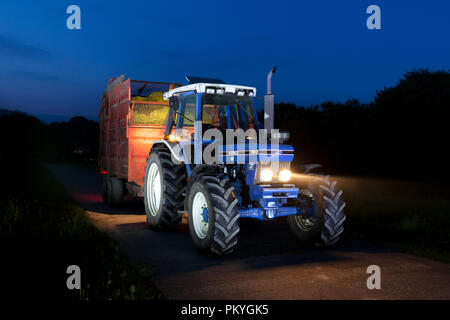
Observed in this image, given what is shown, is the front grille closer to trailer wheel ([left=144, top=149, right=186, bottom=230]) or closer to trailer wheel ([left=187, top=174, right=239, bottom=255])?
trailer wheel ([left=187, top=174, right=239, bottom=255])

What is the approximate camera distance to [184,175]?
880 centimetres

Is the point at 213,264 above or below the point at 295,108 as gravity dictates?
below

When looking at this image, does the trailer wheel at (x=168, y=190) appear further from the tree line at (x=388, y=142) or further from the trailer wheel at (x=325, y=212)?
the tree line at (x=388, y=142)

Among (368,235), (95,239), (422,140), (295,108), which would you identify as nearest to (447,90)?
(422,140)

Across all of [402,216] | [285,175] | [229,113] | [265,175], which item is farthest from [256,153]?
[402,216]

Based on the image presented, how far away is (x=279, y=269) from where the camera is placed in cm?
629

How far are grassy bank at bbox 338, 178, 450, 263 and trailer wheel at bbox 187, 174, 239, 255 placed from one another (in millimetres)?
3266

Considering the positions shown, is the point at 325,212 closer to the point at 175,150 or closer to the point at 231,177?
the point at 231,177

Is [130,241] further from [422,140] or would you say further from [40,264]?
[422,140]

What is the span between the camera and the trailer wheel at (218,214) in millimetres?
6559

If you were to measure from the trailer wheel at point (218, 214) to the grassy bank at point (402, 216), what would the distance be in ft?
10.7

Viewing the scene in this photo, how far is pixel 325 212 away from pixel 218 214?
1.87 metres
